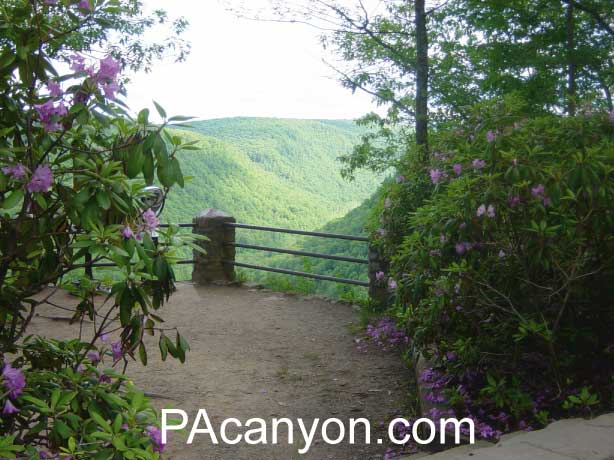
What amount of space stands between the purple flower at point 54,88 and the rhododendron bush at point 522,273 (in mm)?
2006

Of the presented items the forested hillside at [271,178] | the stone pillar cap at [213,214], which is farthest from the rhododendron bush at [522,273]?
the forested hillside at [271,178]

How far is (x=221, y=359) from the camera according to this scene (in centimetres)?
531

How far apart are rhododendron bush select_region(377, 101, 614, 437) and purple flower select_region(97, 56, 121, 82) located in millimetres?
1883

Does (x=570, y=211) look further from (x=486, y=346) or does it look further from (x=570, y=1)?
(x=570, y=1)

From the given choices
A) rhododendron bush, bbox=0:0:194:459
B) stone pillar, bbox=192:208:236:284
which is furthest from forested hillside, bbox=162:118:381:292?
rhododendron bush, bbox=0:0:194:459

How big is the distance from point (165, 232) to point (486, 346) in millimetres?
2048

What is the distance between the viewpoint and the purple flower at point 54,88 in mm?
2023

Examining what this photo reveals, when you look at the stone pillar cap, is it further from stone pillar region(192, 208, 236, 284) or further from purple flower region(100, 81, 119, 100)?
purple flower region(100, 81, 119, 100)

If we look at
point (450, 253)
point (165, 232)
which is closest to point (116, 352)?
point (165, 232)

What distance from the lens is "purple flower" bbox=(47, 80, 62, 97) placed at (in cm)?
202

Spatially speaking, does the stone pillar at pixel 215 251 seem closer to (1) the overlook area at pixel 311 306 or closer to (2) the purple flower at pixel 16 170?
(1) the overlook area at pixel 311 306

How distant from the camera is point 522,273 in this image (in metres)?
3.37

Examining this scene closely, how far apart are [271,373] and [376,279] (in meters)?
2.06

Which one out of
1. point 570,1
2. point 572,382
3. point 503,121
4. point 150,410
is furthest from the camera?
point 570,1
